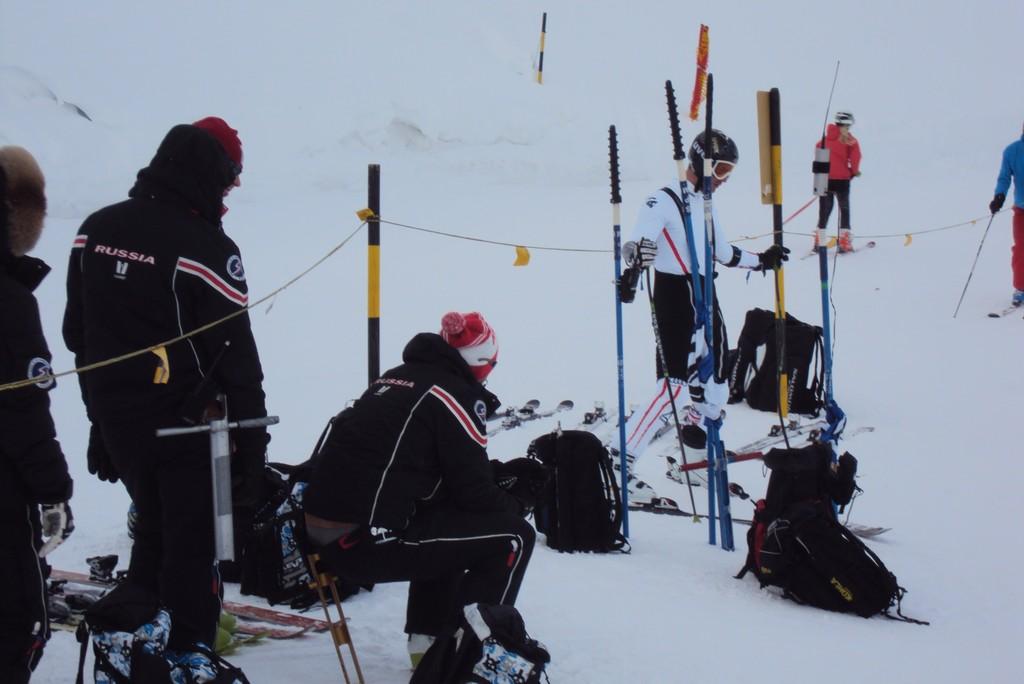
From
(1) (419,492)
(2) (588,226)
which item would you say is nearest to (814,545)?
(1) (419,492)

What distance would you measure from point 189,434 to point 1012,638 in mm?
3071

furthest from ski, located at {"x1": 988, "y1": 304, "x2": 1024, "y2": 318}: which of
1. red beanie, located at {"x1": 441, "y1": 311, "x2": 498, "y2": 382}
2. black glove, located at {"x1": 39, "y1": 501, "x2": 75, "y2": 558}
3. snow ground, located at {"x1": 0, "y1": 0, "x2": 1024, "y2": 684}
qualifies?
black glove, located at {"x1": 39, "y1": 501, "x2": 75, "y2": 558}

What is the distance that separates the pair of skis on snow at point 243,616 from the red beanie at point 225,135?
1602mm

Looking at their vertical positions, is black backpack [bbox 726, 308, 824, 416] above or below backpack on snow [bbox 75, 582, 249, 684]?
above

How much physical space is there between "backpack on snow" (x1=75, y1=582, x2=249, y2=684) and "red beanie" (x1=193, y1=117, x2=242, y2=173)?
1.23m

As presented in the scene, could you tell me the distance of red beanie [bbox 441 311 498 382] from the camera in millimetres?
3334

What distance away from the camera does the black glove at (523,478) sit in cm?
349

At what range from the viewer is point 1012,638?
3.79m

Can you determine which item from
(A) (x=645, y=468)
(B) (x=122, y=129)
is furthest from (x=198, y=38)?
(A) (x=645, y=468)

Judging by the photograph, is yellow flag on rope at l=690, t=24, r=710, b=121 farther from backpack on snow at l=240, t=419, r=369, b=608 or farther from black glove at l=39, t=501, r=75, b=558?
black glove at l=39, t=501, r=75, b=558

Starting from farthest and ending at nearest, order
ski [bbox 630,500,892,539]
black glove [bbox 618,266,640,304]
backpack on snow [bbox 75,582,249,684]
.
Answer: ski [bbox 630,500,892,539], black glove [bbox 618,266,640,304], backpack on snow [bbox 75,582,249,684]

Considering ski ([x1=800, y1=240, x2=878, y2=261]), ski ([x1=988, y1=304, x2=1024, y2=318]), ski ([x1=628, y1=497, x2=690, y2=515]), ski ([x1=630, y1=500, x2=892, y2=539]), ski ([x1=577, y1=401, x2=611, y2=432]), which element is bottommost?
ski ([x1=630, y1=500, x2=892, y2=539])

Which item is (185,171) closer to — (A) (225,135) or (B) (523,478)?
(A) (225,135)

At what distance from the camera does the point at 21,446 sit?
8.38 ft
